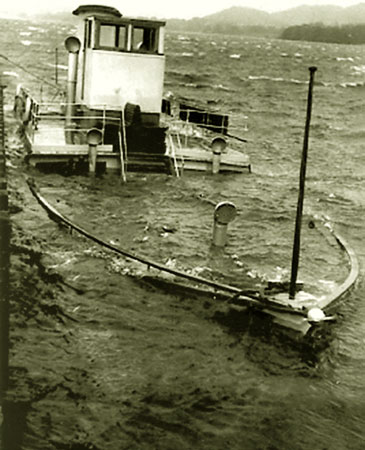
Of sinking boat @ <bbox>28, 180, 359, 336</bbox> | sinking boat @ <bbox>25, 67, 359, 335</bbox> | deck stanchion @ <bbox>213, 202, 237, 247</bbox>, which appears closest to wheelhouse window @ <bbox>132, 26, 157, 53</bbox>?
deck stanchion @ <bbox>213, 202, 237, 247</bbox>

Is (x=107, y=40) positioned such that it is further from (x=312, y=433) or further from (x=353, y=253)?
(x=312, y=433)

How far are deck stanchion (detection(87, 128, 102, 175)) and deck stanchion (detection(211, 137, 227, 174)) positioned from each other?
13.3 feet

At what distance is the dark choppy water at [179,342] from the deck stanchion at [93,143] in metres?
0.59

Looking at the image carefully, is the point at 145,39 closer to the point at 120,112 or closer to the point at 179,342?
the point at 120,112

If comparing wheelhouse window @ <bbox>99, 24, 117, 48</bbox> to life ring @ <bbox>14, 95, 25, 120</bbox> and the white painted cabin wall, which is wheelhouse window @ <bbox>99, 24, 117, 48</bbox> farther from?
life ring @ <bbox>14, 95, 25, 120</bbox>

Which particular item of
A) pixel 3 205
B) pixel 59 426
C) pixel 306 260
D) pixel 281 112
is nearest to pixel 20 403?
pixel 59 426

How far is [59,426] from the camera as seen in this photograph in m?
8.72

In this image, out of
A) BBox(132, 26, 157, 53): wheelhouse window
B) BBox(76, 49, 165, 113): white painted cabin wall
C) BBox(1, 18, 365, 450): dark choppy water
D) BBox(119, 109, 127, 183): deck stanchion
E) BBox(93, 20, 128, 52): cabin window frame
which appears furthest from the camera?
BBox(132, 26, 157, 53): wheelhouse window

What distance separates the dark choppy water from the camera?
897 centimetres

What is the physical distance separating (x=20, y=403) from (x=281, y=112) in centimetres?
4210

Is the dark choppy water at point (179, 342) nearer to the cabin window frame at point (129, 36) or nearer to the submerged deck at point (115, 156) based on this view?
the submerged deck at point (115, 156)

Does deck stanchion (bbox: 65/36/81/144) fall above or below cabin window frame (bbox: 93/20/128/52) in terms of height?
below

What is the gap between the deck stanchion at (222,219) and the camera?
578 inches

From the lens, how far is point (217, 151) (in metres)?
22.8
